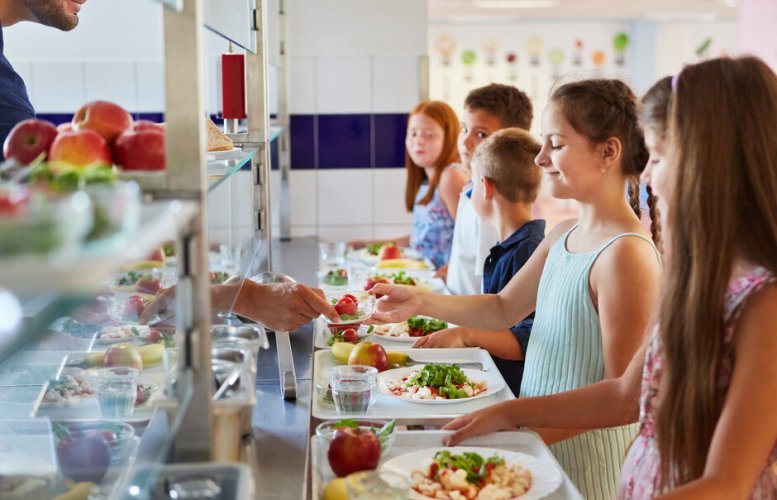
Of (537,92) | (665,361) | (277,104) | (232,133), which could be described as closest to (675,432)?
(665,361)

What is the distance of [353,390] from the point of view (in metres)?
1.80

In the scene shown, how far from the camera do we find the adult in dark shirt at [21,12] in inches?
68.4

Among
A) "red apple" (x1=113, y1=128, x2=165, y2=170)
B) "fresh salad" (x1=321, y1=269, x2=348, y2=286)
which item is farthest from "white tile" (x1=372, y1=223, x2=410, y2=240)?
"red apple" (x1=113, y1=128, x2=165, y2=170)

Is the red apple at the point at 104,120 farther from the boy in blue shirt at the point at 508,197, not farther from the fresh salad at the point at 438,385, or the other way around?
the boy in blue shirt at the point at 508,197

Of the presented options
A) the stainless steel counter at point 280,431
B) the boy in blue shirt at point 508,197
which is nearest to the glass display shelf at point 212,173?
the stainless steel counter at point 280,431

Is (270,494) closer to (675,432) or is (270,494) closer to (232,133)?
(675,432)

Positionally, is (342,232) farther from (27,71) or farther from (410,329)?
(410,329)

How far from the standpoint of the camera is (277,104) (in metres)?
4.52

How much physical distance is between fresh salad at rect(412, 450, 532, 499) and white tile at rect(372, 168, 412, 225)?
3325 mm

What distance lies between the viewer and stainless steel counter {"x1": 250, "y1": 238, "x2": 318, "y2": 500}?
1.45 m

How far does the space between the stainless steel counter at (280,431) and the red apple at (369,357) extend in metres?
0.11

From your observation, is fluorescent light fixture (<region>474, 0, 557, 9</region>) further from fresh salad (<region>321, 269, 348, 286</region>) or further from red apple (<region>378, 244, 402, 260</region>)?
fresh salad (<region>321, 269, 348, 286</region>)

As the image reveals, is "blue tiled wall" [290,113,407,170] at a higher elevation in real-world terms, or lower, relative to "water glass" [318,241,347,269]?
higher

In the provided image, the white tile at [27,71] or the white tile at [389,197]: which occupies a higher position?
the white tile at [27,71]
